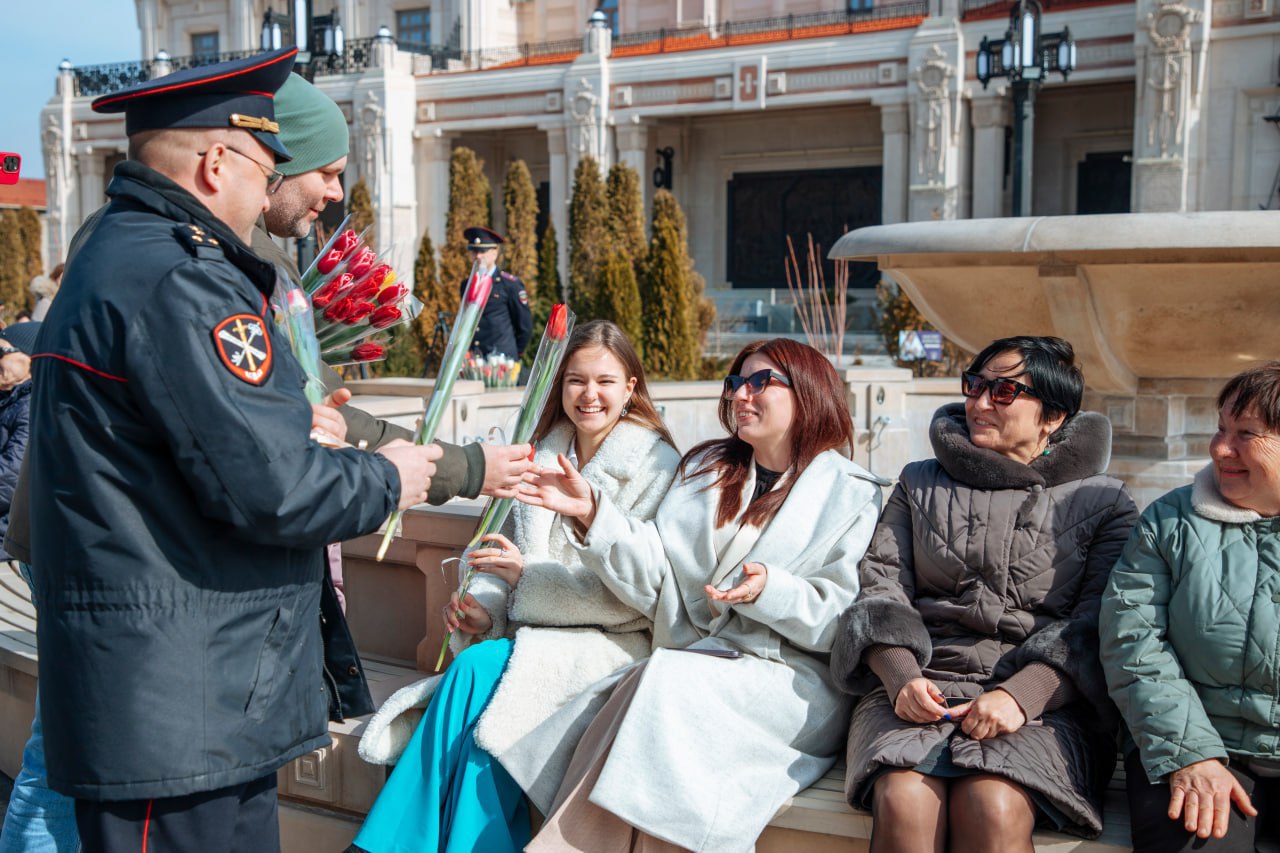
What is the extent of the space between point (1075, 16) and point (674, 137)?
33.1ft

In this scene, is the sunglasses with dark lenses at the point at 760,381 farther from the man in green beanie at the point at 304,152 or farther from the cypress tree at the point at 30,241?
the cypress tree at the point at 30,241

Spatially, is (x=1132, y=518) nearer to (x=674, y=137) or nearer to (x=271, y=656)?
(x=271, y=656)

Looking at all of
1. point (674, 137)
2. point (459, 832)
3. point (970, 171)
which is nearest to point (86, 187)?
point (674, 137)

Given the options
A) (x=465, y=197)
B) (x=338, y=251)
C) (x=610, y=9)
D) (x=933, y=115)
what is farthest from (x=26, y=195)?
(x=338, y=251)

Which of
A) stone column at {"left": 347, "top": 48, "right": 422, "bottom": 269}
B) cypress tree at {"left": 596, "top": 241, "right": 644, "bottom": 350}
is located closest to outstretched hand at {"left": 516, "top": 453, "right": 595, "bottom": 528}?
cypress tree at {"left": 596, "top": 241, "right": 644, "bottom": 350}

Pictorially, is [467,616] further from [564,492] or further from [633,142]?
[633,142]

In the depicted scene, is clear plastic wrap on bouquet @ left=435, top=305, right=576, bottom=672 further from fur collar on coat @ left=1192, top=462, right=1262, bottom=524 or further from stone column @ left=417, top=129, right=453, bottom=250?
stone column @ left=417, top=129, right=453, bottom=250

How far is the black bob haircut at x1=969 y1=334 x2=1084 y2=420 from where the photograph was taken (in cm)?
324

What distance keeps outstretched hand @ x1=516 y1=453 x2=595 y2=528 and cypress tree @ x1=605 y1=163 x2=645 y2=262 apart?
17.7 meters

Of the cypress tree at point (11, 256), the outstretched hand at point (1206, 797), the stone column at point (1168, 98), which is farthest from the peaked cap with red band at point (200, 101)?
the cypress tree at point (11, 256)

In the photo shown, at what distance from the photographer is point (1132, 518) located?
314 centimetres

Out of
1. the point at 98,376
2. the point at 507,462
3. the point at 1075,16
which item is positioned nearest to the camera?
the point at 98,376

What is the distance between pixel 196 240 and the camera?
2129 mm

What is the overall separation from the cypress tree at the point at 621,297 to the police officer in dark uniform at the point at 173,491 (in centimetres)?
1380
